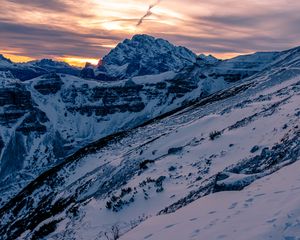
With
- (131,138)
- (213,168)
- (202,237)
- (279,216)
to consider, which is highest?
(279,216)

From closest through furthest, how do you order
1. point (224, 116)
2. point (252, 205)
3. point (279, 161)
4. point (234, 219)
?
point (234, 219) → point (252, 205) → point (279, 161) → point (224, 116)

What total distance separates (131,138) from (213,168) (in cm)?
5489

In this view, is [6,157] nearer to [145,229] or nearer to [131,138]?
[131,138]

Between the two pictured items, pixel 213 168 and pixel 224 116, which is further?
pixel 224 116

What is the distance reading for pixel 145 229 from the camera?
14.9 meters

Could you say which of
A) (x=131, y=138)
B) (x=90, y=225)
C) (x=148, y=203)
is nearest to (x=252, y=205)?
(x=148, y=203)

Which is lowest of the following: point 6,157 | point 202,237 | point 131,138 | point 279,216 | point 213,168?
point 6,157

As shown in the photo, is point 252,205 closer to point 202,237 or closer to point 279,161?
point 202,237

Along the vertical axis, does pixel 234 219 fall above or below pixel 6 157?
above

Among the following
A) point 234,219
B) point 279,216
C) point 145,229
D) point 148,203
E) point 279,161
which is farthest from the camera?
point 148,203

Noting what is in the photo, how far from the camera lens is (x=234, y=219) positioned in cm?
1223

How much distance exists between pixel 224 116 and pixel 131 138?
3184 centimetres

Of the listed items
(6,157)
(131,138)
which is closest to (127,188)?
(131,138)

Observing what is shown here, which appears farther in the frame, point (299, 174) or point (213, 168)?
point (213, 168)
